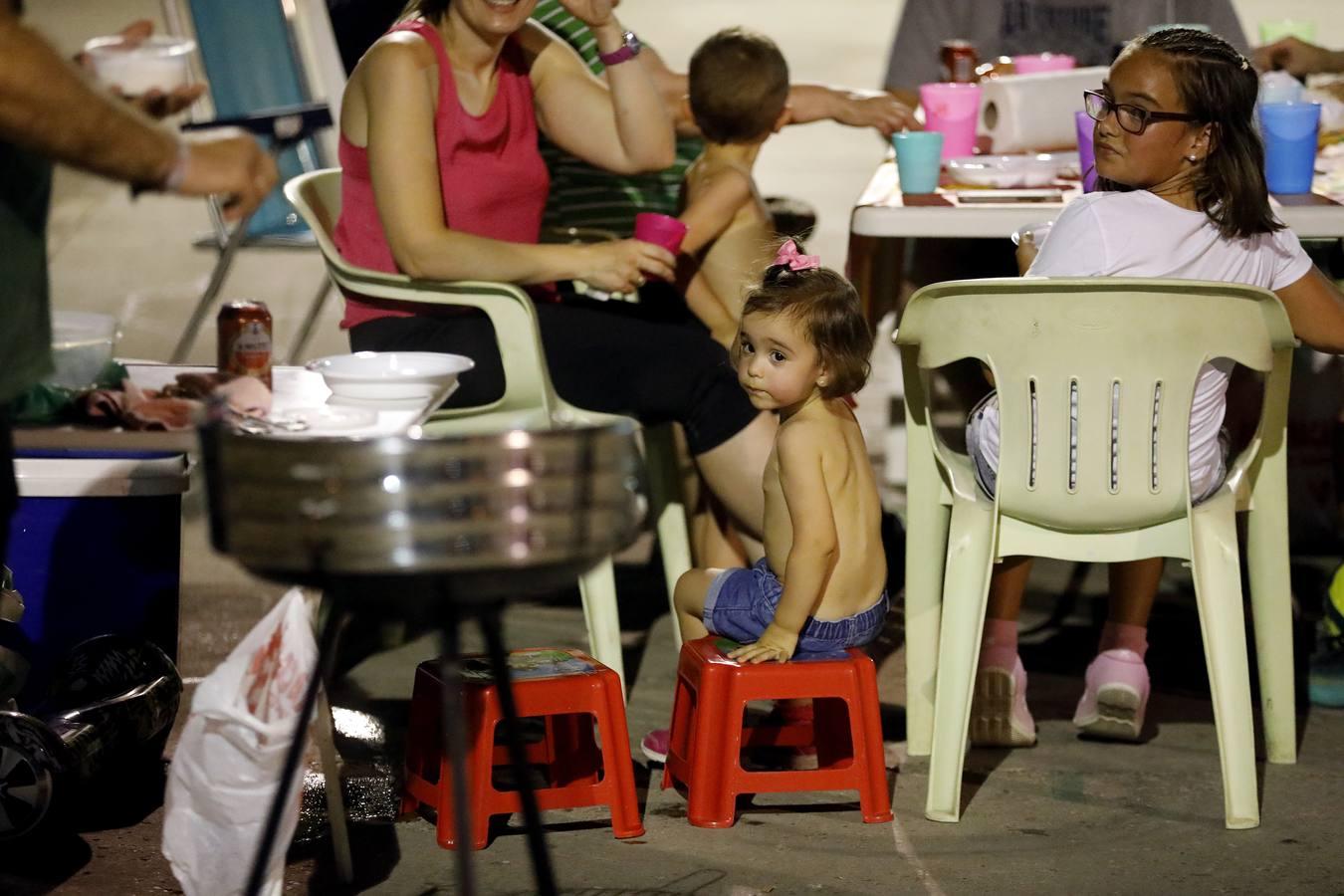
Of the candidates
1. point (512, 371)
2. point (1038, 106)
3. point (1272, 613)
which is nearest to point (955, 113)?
point (1038, 106)

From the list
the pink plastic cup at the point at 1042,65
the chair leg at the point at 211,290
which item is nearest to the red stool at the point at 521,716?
the chair leg at the point at 211,290

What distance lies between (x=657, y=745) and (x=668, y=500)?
69cm

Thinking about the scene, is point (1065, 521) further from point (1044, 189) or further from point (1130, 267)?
point (1044, 189)

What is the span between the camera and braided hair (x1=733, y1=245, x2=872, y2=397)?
2971 millimetres

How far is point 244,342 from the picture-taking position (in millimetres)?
3014

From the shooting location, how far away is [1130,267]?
9.75ft

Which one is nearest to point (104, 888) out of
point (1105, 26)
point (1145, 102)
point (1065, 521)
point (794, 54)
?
point (1065, 521)

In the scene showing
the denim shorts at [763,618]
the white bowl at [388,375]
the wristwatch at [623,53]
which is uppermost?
the wristwatch at [623,53]

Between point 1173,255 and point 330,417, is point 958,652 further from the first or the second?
point 330,417

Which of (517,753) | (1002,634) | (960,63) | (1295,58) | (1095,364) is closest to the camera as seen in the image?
(517,753)

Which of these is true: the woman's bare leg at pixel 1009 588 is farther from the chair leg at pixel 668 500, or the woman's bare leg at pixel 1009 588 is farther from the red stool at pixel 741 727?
the chair leg at pixel 668 500

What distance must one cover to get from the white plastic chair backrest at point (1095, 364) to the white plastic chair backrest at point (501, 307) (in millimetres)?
782

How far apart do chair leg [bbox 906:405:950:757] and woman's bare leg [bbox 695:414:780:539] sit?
1.15ft

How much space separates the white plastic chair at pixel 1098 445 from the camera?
2828 mm
